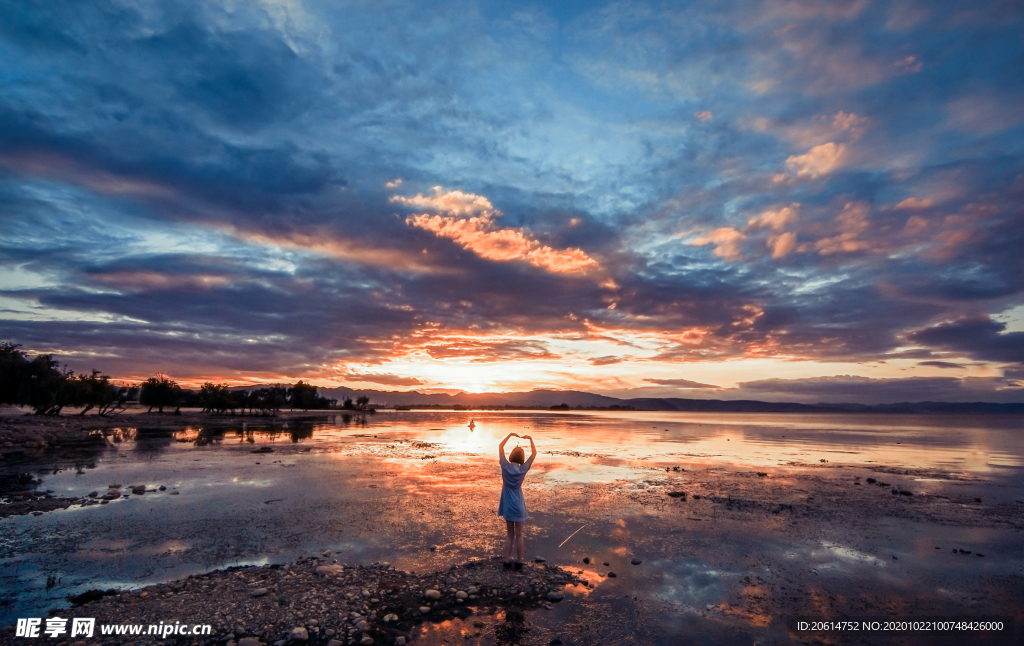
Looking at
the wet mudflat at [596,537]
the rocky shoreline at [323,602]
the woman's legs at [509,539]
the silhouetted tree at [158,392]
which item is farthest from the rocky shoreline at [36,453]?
the silhouetted tree at [158,392]

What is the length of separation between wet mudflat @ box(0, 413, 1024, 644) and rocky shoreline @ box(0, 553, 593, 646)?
198 mm

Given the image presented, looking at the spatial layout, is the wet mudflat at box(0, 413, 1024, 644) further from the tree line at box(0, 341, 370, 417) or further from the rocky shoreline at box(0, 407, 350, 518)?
the tree line at box(0, 341, 370, 417)

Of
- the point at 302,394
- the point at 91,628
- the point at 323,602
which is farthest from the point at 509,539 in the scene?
the point at 302,394

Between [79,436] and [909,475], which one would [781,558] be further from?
[79,436]

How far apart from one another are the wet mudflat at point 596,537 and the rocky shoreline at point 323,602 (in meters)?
0.20

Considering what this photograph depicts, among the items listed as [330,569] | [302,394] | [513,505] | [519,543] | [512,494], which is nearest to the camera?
[330,569]

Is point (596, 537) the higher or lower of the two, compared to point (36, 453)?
higher

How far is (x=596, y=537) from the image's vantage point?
14.8m

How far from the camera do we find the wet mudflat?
9.54 metres

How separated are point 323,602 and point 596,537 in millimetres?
8550

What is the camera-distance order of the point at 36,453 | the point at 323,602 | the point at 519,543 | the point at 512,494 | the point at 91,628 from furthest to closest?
the point at 36,453 < the point at 512,494 < the point at 519,543 < the point at 323,602 < the point at 91,628

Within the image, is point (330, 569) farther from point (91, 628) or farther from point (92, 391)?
point (92, 391)

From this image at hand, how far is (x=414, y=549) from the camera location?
13.3m

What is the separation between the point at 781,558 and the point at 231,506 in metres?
19.2
